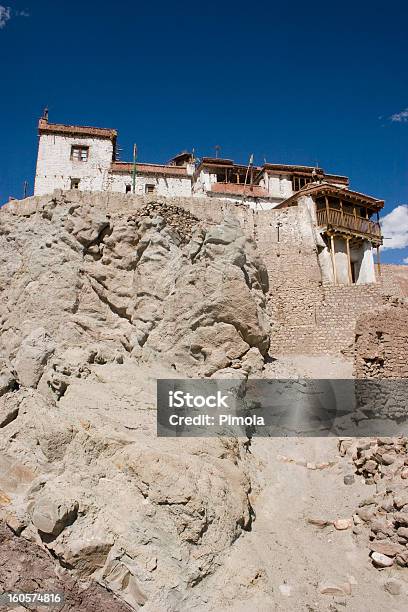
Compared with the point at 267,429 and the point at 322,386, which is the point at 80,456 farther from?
the point at 322,386

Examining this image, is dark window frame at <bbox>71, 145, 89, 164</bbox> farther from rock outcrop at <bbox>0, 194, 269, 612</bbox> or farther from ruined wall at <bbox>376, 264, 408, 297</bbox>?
ruined wall at <bbox>376, 264, 408, 297</bbox>

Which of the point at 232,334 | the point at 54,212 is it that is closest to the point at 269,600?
the point at 232,334

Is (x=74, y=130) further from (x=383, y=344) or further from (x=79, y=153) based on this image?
(x=383, y=344)

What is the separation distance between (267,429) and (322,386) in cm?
232

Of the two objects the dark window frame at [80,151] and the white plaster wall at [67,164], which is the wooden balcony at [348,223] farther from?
the dark window frame at [80,151]

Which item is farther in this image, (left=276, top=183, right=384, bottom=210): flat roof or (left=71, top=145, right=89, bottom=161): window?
(left=71, top=145, right=89, bottom=161): window

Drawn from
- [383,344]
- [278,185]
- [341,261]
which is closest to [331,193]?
[341,261]

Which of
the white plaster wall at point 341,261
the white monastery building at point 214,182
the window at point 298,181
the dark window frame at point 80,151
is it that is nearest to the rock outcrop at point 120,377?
the white plaster wall at point 341,261

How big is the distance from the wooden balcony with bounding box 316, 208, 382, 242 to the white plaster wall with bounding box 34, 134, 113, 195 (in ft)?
43.6

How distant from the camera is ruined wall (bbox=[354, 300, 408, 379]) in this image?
37.4 feet

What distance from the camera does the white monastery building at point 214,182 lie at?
22891mm
